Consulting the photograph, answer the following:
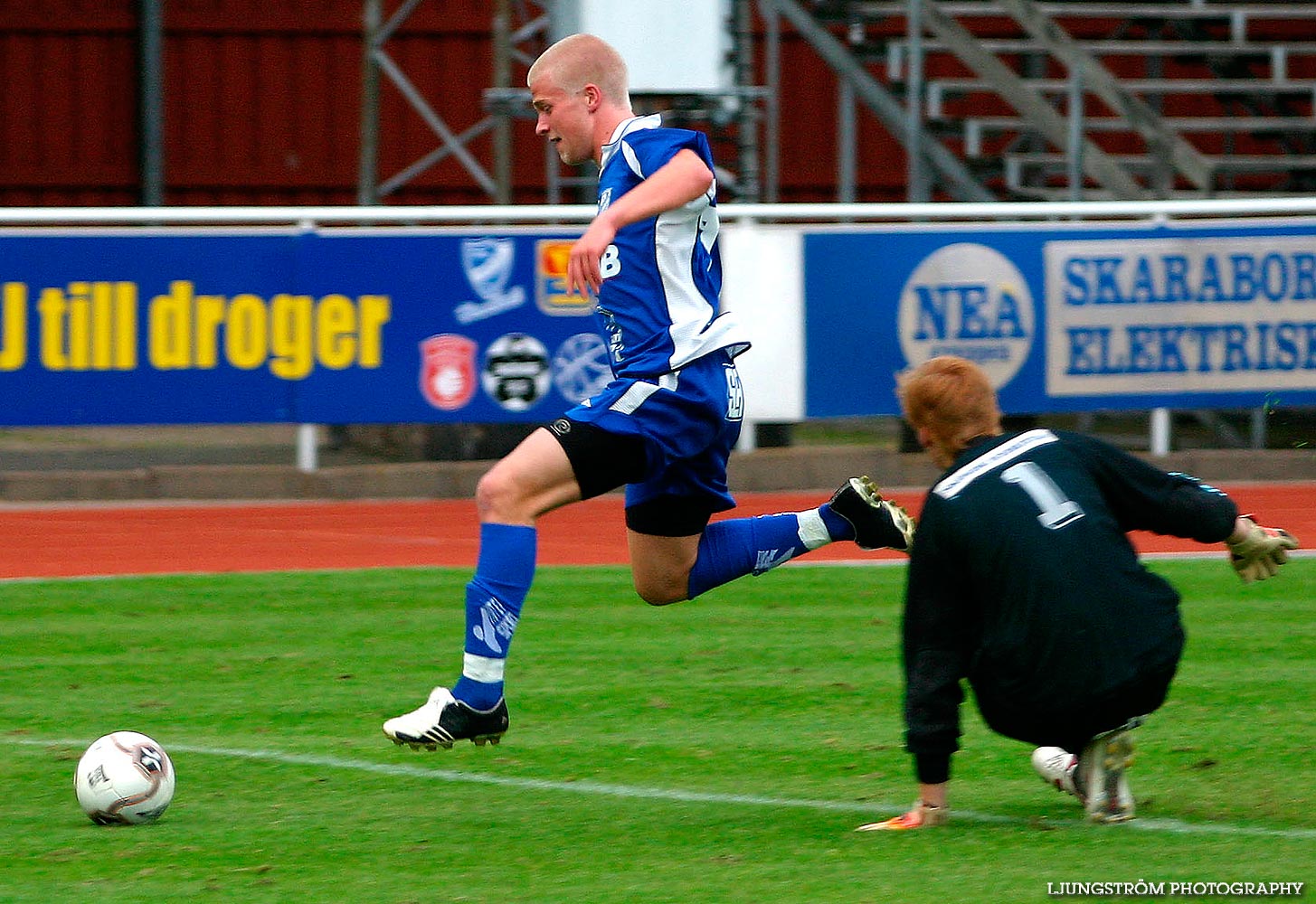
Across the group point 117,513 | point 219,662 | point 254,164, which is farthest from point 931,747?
point 254,164

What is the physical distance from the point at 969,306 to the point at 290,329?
4.40 m

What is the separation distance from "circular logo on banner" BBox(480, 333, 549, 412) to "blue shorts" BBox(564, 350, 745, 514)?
7.21 meters

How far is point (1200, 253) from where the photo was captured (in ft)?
42.4

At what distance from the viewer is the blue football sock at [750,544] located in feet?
18.8

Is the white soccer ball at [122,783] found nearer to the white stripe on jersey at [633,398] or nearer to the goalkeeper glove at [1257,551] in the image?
the white stripe on jersey at [633,398]

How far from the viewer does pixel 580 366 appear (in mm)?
12539

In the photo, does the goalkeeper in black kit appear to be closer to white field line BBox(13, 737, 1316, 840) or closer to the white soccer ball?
white field line BBox(13, 737, 1316, 840)

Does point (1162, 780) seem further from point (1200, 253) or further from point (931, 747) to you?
point (1200, 253)

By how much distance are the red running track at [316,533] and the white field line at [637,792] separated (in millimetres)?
4137

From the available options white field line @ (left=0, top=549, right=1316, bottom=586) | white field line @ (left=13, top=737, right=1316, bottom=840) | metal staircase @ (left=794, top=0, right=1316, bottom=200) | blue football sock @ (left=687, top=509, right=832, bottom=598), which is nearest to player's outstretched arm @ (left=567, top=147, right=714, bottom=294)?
blue football sock @ (left=687, top=509, right=832, bottom=598)

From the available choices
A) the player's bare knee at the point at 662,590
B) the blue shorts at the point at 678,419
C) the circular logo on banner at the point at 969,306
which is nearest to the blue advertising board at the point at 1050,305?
the circular logo on banner at the point at 969,306

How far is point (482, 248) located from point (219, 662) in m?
5.81

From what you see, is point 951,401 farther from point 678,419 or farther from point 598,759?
point 598,759

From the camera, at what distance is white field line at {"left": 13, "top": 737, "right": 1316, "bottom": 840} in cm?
463
